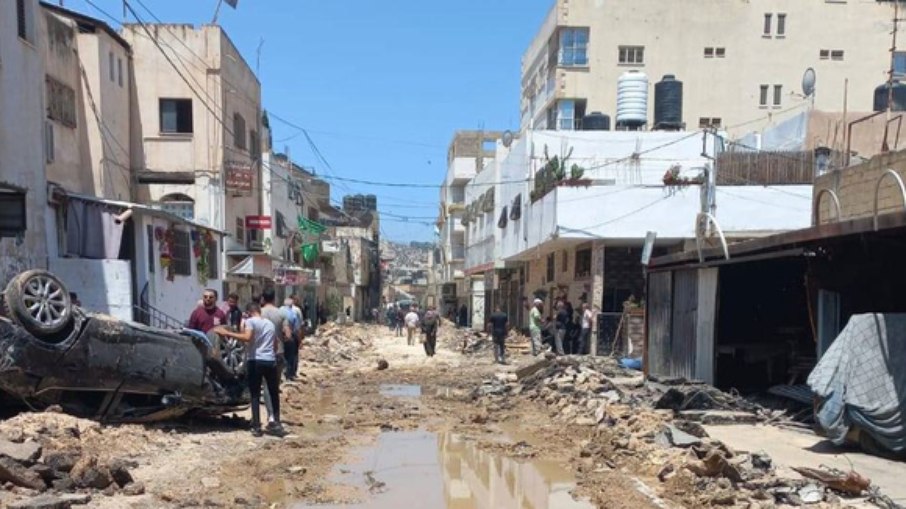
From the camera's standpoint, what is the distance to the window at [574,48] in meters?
42.1

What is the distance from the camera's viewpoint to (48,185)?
1340 cm

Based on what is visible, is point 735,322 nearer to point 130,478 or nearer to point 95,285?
point 130,478

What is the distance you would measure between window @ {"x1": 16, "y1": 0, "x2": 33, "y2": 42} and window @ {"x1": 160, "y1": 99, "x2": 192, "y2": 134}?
33.2 ft

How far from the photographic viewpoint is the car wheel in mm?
7441

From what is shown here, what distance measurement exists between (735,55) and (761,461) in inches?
1709

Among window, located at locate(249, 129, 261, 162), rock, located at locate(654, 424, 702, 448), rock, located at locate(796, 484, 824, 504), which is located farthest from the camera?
window, located at locate(249, 129, 261, 162)

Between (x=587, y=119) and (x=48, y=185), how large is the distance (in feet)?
76.3

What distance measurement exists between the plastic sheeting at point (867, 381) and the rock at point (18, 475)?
26.3 ft

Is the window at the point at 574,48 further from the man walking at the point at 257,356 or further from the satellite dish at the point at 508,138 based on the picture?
the man walking at the point at 257,356

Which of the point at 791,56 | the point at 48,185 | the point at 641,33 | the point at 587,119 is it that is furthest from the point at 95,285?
the point at 791,56

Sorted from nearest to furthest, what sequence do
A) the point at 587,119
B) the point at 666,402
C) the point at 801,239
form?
the point at 801,239 < the point at 666,402 < the point at 587,119

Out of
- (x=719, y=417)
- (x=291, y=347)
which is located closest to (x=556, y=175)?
(x=291, y=347)

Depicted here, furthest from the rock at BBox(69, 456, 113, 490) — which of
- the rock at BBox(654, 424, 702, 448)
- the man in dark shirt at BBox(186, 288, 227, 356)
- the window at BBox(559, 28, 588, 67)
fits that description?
the window at BBox(559, 28, 588, 67)

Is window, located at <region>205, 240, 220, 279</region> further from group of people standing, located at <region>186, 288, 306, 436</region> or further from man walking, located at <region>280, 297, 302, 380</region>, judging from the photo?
group of people standing, located at <region>186, 288, 306, 436</region>
